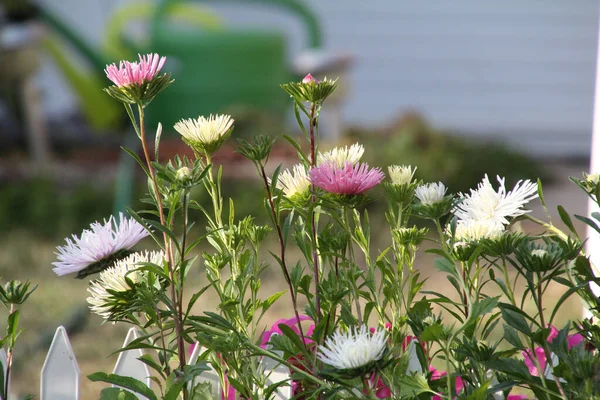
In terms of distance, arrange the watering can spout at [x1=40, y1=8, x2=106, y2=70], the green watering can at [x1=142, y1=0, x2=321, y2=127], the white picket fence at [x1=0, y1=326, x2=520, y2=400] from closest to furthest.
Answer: the white picket fence at [x1=0, y1=326, x2=520, y2=400], the watering can spout at [x1=40, y1=8, x2=106, y2=70], the green watering can at [x1=142, y1=0, x2=321, y2=127]

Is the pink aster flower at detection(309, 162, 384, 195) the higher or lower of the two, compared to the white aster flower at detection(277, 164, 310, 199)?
lower

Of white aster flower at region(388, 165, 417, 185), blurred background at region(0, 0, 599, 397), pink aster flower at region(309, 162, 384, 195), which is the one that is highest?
blurred background at region(0, 0, 599, 397)

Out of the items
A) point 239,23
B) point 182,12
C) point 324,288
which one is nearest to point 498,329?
point 324,288

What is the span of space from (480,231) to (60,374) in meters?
0.56

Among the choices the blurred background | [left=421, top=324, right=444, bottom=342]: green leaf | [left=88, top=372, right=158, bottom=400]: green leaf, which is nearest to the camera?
[left=421, top=324, right=444, bottom=342]: green leaf

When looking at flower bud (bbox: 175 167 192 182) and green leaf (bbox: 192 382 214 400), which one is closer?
flower bud (bbox: 175 167 192 182)

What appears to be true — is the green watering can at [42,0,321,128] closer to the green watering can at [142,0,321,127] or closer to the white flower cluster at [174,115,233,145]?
the green watering can at [142,0,321,127]

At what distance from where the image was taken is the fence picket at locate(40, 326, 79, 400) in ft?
2.98

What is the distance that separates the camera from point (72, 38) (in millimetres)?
4598

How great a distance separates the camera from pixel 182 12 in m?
5.46

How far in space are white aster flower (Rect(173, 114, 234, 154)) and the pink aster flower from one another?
86 mm

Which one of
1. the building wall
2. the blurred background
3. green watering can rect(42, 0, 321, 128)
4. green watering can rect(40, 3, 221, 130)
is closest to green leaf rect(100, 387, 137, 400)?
the blurred background

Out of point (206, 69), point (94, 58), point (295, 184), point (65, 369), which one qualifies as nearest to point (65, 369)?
point (65, 369)

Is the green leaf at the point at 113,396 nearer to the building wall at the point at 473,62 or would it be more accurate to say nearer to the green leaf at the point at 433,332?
the green leaf at the point at 433,332
